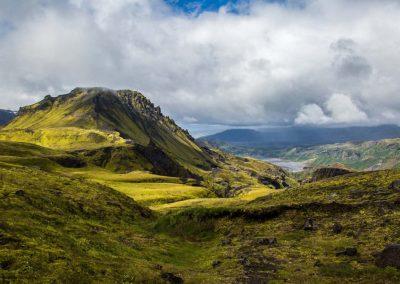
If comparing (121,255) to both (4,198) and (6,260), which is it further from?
(4,198)

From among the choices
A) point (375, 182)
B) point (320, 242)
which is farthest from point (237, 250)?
point (375, 182)

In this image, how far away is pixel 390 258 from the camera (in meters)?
40.3

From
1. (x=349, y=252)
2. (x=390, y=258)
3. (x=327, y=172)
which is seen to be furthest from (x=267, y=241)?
(x=327, y=172)

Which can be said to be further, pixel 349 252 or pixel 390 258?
pixel 349 252

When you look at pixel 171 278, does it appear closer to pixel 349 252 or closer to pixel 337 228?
pixel 349 252

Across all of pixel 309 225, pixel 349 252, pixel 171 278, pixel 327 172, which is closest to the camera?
pixel 171 278

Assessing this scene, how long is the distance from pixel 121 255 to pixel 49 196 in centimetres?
2587

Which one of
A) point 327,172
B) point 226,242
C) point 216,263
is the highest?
point 327,172

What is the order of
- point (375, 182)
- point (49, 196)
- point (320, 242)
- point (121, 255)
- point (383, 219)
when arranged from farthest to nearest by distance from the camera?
point (375, 182) → point (49, 196) → point (383, 219) → point (320, 242) → point (121, 255)

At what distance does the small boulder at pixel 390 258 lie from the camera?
3965cm

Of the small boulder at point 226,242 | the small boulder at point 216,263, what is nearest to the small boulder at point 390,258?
the small boulder at point 216,263

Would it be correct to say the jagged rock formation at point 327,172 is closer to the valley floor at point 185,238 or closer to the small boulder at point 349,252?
the valley floor at point 185,238

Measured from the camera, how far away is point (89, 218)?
2680 inches

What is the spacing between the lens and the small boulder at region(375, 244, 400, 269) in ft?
130
